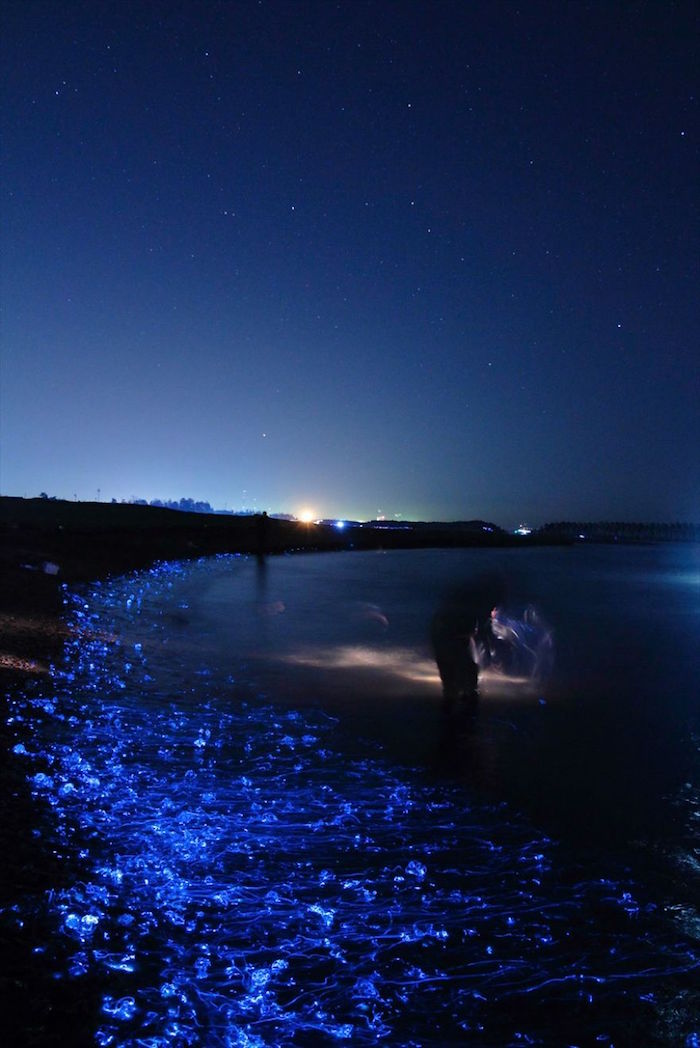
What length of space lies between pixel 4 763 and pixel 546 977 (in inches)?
199

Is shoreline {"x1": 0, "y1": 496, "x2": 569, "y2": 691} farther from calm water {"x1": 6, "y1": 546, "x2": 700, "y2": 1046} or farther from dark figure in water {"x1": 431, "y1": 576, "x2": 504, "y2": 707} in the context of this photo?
dark figure in water {"x1": 431, "y1": 576, "x2": 504, "y2": 707}

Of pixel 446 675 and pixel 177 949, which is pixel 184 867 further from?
pixel 446 675

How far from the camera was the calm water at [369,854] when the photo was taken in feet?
12.7

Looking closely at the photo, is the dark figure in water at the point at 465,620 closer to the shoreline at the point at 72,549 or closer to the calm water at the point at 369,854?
the calm water at the point at 369,854

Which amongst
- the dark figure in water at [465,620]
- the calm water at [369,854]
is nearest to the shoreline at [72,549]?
the calm water at [369,854]

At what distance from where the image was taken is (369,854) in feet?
18.6

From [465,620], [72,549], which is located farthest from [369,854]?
[72,549]

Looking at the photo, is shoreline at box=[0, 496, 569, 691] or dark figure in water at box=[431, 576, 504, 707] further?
shoreline at box=[0, 496, 569, 691]

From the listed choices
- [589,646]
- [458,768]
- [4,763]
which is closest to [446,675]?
[458,768]

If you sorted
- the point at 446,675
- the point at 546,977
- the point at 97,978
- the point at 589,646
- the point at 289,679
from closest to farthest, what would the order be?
the point at 97,978 → the point at 546,977 → the point at 446,675 → the point at 289,679 → the point at 589,646

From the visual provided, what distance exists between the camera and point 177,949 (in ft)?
13.8

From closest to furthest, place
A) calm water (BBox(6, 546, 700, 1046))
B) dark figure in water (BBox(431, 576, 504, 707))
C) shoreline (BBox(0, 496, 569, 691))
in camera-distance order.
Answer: calm water (BBox(6, 546, 700, 1046)) → dark figure in water (BBox(431, 576, 504, 707)) → shoreline (BBox(0, 496, 569, 691))

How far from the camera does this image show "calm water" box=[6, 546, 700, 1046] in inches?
152

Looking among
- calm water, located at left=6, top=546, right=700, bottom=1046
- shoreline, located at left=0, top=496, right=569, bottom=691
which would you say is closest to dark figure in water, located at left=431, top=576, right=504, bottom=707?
calm water, located at left=6, top=546, right=700, bottom=1046
